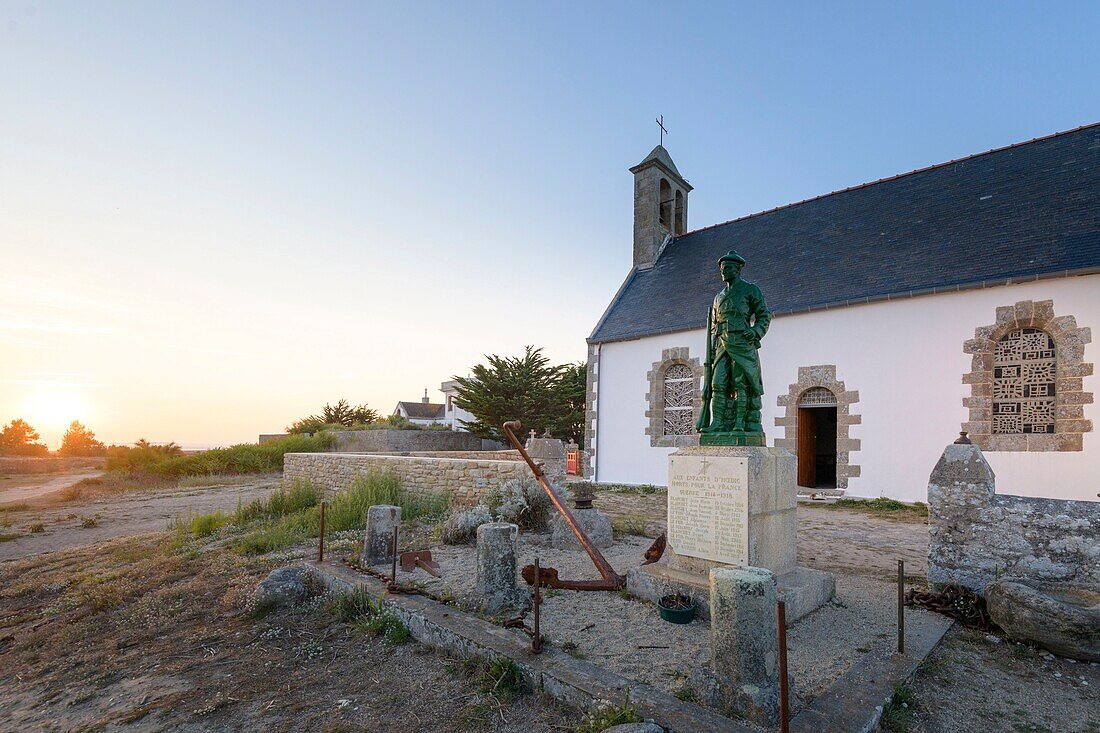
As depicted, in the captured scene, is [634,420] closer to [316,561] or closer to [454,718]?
[316,561]

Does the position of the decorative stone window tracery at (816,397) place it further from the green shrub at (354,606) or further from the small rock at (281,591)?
the small rock at (281,591)

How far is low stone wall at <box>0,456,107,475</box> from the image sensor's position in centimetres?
2502

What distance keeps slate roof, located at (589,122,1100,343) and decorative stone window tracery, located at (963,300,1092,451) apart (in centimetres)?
86

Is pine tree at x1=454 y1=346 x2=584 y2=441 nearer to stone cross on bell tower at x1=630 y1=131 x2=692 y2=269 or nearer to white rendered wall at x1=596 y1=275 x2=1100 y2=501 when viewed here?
stone cross on bell tower at x1=630 y1=131 x2=692 y2=269

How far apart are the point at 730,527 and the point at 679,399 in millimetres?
9643

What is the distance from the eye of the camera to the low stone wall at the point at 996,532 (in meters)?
Result: 4.09

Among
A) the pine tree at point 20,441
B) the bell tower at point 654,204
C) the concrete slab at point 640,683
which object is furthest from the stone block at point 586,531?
the pine tree at point 20,441

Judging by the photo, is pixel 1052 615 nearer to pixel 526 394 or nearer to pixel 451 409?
pixel 526 394

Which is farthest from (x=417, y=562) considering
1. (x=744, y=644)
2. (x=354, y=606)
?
(x=744, y=644)

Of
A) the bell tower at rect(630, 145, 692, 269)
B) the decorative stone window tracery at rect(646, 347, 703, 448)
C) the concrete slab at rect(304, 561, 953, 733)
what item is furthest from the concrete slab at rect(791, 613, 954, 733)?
the bell tower at rect(630, 145, 692, 269)

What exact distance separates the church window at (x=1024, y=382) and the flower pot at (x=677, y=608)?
8.63 metres

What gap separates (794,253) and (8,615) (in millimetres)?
15558

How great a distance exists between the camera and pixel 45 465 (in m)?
26.4

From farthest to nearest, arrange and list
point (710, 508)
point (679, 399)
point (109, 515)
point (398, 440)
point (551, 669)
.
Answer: point (398, 440) < point (679, 399) < point (109, 515) < point (710, 508) < point (551, 669)
